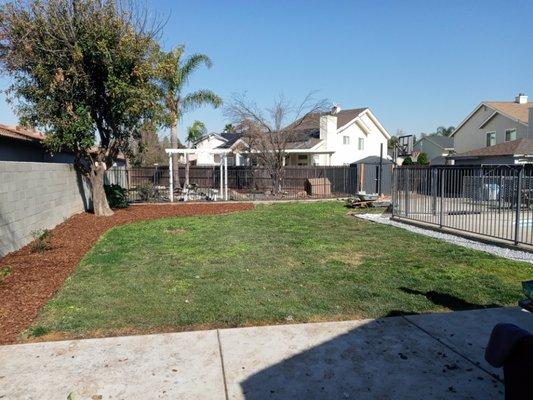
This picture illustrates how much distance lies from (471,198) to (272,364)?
33.4 ft

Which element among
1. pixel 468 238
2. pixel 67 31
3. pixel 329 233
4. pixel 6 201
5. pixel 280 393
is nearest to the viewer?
pixel 280 393

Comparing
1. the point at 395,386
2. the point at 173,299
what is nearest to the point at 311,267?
the point at 173,299

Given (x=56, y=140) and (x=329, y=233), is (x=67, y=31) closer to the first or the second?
(x=56, y=140)

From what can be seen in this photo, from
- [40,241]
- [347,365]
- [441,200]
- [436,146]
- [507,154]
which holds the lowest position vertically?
[347,365]

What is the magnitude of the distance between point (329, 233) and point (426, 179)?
4018 mm

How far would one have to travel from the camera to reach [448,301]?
570 centimetres

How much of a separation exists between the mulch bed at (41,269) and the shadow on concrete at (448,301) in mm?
4805

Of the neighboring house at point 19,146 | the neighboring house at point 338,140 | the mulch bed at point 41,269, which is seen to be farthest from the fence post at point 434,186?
the neighboring house at point 338,140

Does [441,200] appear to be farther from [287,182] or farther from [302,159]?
[302,159]

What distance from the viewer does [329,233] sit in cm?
1162

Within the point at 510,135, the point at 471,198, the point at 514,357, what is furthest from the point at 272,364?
the point at 510,135

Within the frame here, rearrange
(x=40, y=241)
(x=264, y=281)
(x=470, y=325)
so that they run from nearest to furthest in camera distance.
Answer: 1. (x=470, y=325)
2. (x=264, y=281)
3. (x=40, y=241)

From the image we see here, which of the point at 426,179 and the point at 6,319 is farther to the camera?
the point at 426,179

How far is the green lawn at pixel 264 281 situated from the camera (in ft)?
17.0
